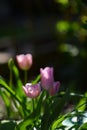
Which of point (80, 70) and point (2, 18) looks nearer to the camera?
point (80, 70)

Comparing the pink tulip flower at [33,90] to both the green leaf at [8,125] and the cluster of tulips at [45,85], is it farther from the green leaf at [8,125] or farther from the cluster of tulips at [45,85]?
the green leaf at [8,125]

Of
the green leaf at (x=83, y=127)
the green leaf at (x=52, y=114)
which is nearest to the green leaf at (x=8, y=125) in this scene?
the green leaf at (x=52, y=114)

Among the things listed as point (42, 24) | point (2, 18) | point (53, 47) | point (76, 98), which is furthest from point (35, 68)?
point (2, 18)

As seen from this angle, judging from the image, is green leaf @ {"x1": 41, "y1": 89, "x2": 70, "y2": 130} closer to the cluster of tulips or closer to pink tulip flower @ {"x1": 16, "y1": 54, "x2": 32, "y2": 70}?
the cluster of tulips

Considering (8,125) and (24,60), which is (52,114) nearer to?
(8,125)

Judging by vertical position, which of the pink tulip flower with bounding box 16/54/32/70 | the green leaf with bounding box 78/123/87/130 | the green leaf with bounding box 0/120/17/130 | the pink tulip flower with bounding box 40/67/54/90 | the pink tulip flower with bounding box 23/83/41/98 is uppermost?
the pink tulip flower with bounding box 16/54/32/70

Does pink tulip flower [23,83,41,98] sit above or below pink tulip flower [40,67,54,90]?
below

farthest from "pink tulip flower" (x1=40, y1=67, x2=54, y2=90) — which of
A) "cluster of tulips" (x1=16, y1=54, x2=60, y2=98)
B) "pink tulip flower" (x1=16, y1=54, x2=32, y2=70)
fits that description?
"pink tulip flower" (x1=16, y1=54, x2=32, y2=70)

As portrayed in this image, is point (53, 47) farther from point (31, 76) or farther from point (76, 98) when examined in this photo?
point (76, 98)

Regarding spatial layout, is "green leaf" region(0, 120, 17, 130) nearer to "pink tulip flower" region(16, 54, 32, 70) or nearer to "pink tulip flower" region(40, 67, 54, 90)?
"pink tulip flower" region(40, 67, 54, 90)

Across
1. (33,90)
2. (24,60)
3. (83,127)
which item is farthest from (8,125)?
(24,60)

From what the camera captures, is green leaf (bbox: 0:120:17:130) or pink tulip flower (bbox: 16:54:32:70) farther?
pink tulip flower (bbox: 16:54:32:70)
